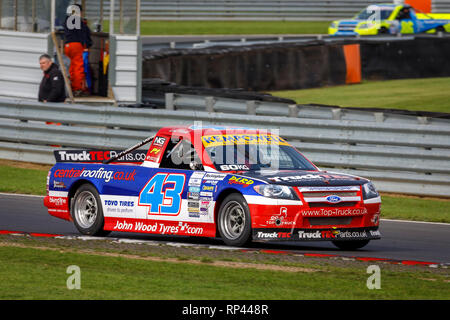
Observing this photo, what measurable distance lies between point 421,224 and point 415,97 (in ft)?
42.6

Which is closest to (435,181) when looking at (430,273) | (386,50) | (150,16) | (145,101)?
(430,273)

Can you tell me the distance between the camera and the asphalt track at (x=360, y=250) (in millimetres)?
10406

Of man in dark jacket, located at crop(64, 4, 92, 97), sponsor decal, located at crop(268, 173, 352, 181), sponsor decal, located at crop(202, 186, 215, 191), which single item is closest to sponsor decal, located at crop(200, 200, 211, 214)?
sponsor decal, located at crop(202, 186, 215, 191)

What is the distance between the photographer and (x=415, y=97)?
2577cm

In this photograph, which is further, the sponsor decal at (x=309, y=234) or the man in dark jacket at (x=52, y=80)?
the man in dark jacket at (x=52, y=80)

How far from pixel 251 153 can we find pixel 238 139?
0.86 feet

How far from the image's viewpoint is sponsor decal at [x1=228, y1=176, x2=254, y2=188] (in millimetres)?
10039

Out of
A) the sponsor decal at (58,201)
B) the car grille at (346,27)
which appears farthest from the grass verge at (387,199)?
the car grille at (346,27)

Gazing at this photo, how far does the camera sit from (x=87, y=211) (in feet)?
38.2

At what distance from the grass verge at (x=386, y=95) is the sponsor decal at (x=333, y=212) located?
13.3 metres

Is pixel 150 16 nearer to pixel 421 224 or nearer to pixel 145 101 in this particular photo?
pixel 145 101

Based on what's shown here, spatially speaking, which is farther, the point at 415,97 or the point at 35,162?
the point at 415,97

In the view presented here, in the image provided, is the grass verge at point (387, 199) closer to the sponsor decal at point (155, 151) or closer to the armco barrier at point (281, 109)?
the armco barrier at point (281, 109)

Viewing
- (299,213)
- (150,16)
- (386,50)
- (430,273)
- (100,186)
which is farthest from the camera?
(150,16)
